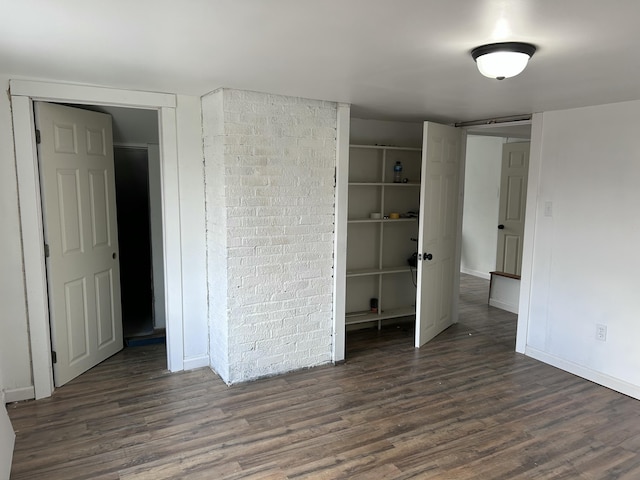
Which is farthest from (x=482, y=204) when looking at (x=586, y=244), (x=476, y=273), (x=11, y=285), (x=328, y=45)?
(x=11, y=285)

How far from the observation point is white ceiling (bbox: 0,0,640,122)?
5.29ft

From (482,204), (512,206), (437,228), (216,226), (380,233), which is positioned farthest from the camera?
(482,204)

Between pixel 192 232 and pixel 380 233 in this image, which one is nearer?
pixel 192 232

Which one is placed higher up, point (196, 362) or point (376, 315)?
point (376, 315)

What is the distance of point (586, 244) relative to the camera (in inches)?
140

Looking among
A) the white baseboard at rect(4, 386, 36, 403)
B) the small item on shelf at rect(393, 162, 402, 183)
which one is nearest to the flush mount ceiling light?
the small item on shelf at rect(393, 162, 402, 183)

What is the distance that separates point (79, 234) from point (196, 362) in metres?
1.34

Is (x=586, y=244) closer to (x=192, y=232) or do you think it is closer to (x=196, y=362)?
(x=192, y=232)

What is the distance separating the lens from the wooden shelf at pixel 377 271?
4492 millimetres

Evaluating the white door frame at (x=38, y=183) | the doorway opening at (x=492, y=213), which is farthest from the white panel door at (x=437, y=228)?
the white door frame at (x=38, y=183)

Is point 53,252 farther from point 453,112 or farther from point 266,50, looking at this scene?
point 453,112

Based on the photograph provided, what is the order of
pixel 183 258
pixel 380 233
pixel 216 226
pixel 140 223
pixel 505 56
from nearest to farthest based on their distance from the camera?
pixel 505 56 → pixel 216 226 → pixel 183 258 → pixel 380 233 → pixel 140 223

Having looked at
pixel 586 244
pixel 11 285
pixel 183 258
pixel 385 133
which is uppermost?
pixel 385 133

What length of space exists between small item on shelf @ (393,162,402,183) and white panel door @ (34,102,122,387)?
2.63 meters
